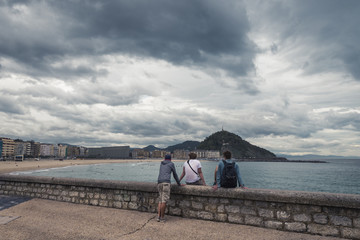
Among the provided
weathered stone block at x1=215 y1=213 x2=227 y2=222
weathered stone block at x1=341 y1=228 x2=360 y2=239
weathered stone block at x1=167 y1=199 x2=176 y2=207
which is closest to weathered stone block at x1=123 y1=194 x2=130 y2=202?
weathered stone block at x1=167 y1=199 x2=176 y2=207

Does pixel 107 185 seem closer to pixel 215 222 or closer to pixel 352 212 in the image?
pixel 215 222

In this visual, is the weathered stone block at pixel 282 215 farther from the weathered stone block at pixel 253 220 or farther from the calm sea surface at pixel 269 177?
the calm sea surface at pixel 269 177

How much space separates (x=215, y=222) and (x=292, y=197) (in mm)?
1954

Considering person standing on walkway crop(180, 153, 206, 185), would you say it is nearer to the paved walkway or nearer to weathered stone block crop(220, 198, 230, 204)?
weathered stone block crop(220, 198, 230, 204)

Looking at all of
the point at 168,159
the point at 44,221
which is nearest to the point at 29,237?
the point at 44,221

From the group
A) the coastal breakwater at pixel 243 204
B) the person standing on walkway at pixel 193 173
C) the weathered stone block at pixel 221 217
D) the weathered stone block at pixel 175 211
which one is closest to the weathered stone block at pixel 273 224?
the coastal breakwater at pixel 243 204

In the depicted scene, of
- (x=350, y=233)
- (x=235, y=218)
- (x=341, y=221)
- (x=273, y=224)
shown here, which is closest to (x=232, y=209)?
(x=235, y=218)

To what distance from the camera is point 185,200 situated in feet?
20.8

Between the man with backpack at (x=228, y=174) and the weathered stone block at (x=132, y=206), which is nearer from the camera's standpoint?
the man with backpack at (x=228, y=174)

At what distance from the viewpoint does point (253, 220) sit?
18.0 ft

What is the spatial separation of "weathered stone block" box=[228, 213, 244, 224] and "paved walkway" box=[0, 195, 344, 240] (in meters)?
0.14

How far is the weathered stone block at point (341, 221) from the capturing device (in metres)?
4.77

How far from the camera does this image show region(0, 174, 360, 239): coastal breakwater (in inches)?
191

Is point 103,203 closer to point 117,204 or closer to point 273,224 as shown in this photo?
point 117,204
